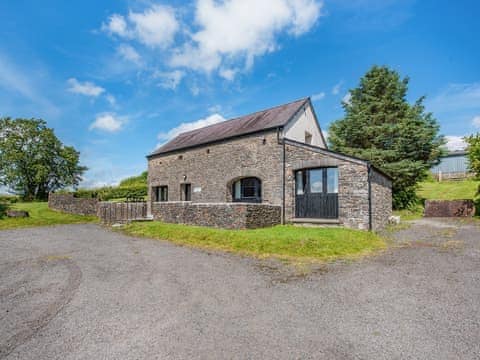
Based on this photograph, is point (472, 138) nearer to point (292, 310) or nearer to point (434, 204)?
point (434, 204)

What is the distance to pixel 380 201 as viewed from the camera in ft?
37.8

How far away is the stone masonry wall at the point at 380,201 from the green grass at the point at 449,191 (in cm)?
968

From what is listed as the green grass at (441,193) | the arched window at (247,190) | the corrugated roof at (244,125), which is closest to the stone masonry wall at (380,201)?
the green grass at (441,193)

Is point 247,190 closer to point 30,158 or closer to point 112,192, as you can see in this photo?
point 112,192

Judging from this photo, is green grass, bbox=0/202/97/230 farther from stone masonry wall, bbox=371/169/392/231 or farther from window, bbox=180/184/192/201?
stone masonry wall, bbox=371/169/392/231

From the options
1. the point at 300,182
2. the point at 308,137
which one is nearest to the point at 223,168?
the point at 300,182

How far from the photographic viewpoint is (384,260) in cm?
635

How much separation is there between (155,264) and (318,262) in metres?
4.14

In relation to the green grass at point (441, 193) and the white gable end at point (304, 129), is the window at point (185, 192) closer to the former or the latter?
the white gable end at point (304, 129)

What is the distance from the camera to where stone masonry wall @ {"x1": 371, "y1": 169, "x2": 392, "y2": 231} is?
416 inches

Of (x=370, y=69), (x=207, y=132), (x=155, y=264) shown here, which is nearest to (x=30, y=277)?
(x=155, y=264)

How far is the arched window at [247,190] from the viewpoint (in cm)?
1390

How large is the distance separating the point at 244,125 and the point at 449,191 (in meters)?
18.5

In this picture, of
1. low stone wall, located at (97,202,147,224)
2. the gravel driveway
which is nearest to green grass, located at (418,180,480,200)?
the gravel driveway
